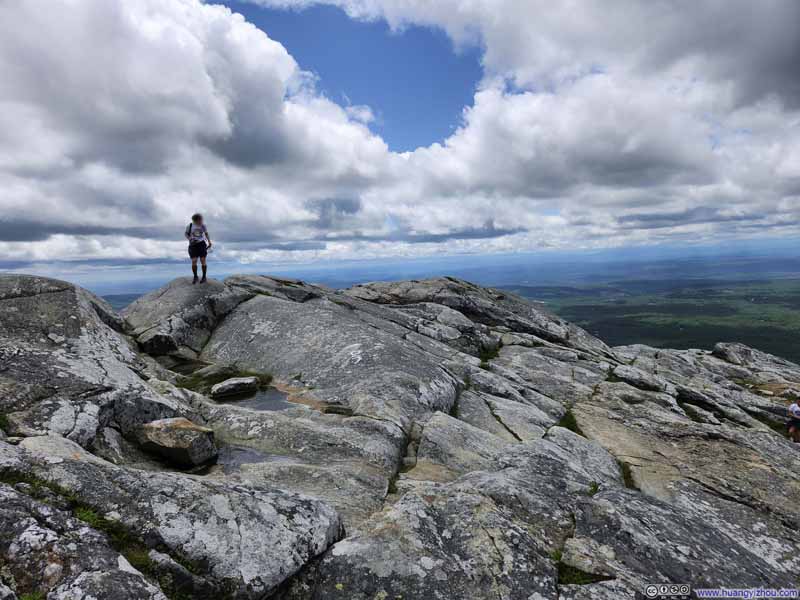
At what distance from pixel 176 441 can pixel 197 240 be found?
19556mm

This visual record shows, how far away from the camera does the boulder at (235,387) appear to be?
1773 cm

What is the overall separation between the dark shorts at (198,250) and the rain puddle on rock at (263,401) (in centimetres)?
1359

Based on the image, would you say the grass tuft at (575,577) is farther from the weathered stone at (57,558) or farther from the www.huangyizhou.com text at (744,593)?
the weathered stone at (57,558)

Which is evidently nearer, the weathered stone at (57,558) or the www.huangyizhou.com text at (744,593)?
the weathered stone at (57,558)

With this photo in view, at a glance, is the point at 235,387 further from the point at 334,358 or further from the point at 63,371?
the point at 63,371

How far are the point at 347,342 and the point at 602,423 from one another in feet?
51.2

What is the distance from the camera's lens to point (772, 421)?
33.0 meters

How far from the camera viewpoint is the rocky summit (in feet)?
23.9

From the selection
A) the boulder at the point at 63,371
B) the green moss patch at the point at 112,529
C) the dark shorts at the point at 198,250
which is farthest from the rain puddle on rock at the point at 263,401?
the dark shorts at the point at 198,250

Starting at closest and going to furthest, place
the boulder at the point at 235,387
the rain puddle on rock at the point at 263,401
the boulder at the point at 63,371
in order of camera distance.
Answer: the boulder at the point at 63,371
the rain puddle on rock at the point at 263,401
the boulder at the point at 235,387

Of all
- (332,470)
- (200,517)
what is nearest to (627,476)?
(332,470)

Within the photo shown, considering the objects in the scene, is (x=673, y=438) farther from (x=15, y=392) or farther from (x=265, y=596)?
(x=15, y=392)

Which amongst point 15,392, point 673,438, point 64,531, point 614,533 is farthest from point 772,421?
point 15,392

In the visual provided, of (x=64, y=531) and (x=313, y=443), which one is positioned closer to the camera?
(x=64, y=531)
